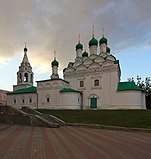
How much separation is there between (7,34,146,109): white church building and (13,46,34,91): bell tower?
3489 mm

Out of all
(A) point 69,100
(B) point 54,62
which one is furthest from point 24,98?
(A) point 69,100

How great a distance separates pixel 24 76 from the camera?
1849 inches

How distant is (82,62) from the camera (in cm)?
4047

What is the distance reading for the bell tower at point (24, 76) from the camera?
46184mm

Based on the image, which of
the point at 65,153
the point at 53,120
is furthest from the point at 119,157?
the point at 53,120

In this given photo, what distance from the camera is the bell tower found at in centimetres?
4618

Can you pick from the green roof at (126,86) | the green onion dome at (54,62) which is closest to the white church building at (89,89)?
the green roof at (126,86)

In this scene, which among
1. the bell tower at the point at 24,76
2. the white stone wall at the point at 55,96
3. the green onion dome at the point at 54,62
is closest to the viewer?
the white stone wall at the point at 55,96

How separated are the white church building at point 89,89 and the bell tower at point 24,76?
349 centimetres

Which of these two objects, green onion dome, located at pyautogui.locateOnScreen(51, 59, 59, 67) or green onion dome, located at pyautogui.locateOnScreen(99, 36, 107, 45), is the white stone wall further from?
green onion dome, located at pyautogui.locateOnScreen(99, 36, 107, 45)

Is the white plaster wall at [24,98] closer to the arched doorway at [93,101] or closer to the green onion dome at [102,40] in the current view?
the arched doorway at [93,101]

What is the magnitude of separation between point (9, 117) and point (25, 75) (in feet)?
67.4

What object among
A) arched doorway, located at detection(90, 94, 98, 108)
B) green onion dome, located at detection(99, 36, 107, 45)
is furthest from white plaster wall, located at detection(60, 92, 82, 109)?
green onion dome, located at detection(99, 36, 107, 45)

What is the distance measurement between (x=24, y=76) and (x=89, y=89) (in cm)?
1615
